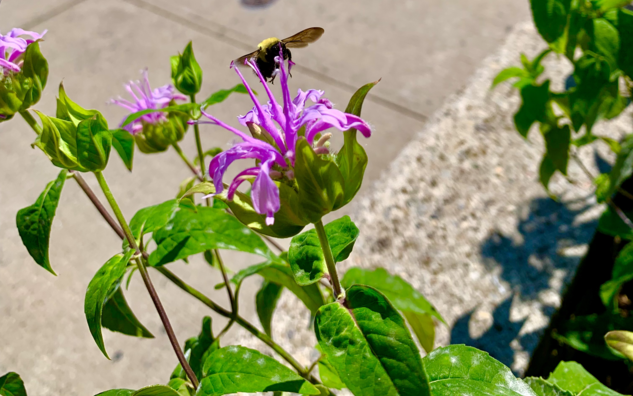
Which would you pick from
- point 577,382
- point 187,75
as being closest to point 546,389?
point 577,382

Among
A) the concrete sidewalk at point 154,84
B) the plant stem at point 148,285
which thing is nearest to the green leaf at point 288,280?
the plant stem at point 148,285

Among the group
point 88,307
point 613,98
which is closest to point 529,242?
point 613,98

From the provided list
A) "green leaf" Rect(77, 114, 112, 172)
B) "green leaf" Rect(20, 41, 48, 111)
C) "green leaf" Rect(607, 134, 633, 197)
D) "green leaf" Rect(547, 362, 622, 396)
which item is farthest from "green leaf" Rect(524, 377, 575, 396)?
"green leaf" Rect(20, 41, 48, 111)

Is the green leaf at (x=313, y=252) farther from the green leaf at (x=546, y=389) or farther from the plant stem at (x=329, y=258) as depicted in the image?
the green leaf at (x=546, y=389)

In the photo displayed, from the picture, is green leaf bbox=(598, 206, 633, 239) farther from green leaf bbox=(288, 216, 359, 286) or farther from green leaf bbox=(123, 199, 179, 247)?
green leaf bbox=(123, 199, 179, 247)

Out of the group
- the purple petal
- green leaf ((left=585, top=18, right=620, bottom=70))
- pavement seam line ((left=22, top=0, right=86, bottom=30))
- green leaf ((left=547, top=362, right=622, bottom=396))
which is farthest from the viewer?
pavement seam line ((left=22, top=0, right=86, bottom=30))

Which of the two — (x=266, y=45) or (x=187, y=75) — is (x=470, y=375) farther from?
(x=187, y=75)
